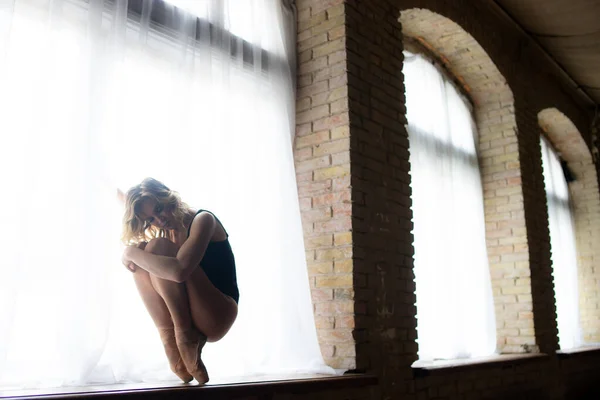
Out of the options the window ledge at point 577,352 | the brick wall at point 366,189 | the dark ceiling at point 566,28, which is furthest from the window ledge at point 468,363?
the dark ceiling at point 566,28

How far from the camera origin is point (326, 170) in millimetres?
3652

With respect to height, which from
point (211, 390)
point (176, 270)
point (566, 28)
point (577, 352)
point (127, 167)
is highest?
point (566, 28)

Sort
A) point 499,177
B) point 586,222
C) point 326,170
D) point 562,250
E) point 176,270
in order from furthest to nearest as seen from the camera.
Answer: point 586,222 < point 562,250 < point 499,177 < point 326,170 < point 176,270

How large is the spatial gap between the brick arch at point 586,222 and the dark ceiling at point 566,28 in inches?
42.2

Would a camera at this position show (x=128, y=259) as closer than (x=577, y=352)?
Yes

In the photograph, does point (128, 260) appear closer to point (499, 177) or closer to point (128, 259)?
point (128, 259)

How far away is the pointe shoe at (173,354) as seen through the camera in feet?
7.91

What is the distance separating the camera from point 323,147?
3691 mm

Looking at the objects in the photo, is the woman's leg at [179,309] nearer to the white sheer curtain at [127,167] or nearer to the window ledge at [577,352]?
the white sheer curtain at [127,167]

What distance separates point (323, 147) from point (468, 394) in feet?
7.06

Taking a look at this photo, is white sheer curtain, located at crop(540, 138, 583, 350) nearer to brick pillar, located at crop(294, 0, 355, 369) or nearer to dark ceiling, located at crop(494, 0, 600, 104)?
dark ceiling, located at crop(494, 0, 600, 104)

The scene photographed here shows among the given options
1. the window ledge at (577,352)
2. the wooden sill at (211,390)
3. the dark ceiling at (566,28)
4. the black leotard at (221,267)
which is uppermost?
the dark ceiling at (566,28)

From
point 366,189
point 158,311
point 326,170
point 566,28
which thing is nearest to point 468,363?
point 366,189

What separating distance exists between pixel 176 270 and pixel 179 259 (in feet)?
0.16
